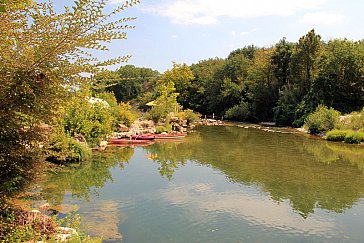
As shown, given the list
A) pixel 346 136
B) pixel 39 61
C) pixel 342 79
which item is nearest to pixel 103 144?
pixel 39 61

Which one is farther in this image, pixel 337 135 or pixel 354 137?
pixel 337 135

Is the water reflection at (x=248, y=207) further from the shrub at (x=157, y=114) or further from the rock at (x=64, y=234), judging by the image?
the shrub at (x=157, y=114)

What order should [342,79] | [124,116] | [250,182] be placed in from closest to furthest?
[250,182]
[124,116]
[342,79]

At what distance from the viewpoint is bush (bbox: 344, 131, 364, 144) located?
22.3 metres

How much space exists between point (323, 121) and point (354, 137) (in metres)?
4.97

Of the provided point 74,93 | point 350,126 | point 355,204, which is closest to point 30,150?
point 74,93

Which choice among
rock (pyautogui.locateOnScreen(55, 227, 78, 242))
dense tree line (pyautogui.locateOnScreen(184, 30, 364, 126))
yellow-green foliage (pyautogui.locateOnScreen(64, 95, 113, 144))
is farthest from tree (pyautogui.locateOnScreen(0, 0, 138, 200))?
dense tree line (pyautogui.locateOnScreen(184, 30, 364, 126))

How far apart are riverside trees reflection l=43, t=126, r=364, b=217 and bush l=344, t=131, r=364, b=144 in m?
1.38

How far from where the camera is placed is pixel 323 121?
27.3 meters

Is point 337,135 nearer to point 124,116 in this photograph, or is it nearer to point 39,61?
point 124,116

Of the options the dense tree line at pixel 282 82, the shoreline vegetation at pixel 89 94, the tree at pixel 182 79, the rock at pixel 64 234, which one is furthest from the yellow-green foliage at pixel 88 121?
the tree at pixel 182 79

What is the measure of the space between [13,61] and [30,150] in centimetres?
170

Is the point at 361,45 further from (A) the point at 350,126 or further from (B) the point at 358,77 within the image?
(A) the point at 350,126

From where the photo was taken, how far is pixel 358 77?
32656mm
